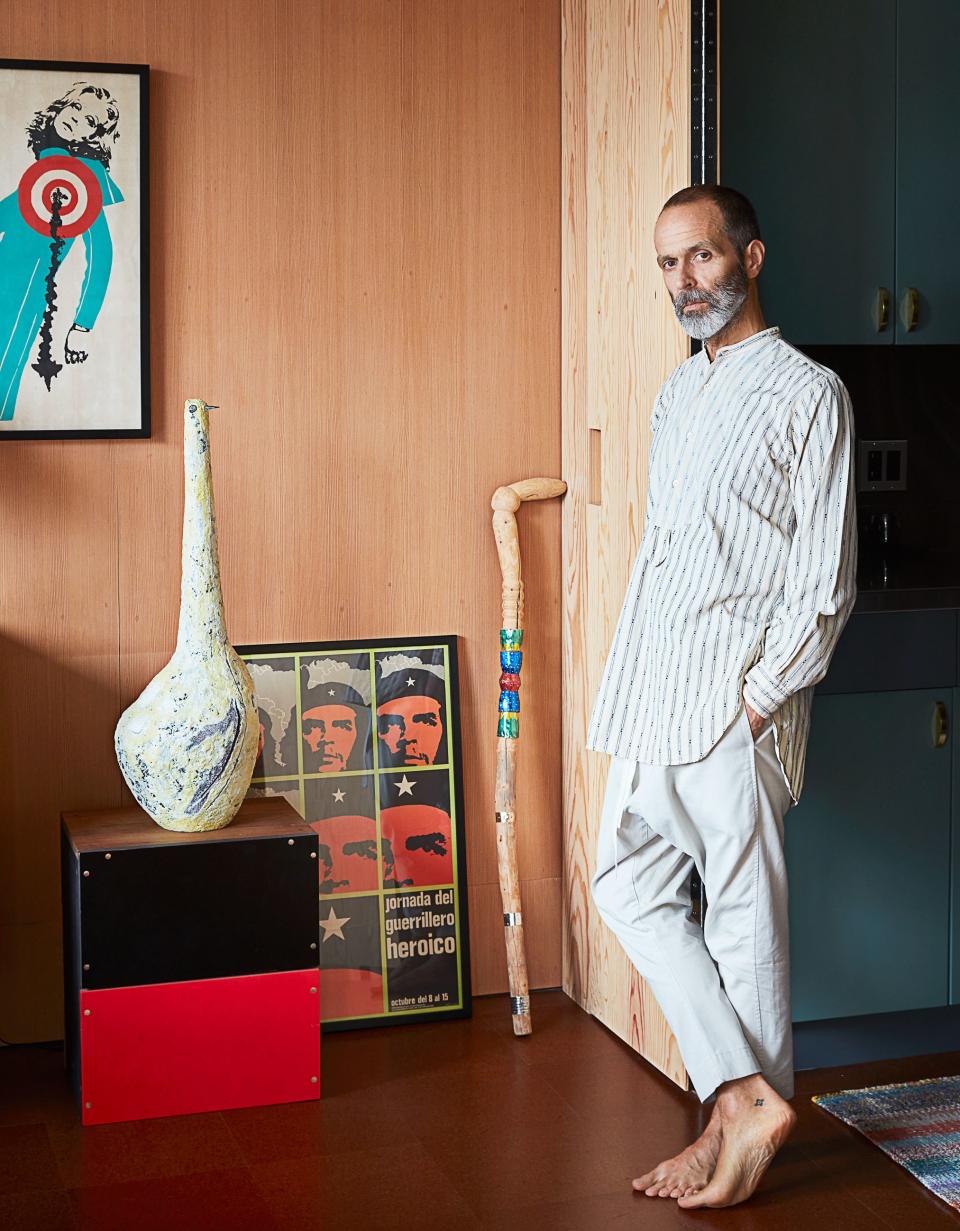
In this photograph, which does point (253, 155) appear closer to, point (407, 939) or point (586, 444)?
point (586, 444)

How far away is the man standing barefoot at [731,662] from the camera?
250cm

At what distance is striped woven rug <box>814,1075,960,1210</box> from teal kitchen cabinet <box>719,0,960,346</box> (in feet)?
5.25

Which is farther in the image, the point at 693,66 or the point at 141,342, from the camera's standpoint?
the point at 141,342

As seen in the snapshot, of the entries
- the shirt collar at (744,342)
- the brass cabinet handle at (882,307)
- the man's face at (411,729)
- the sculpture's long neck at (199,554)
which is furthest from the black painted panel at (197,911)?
the brass cabinet handle at (882,307)

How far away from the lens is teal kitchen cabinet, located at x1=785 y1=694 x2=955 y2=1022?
3.10 meters

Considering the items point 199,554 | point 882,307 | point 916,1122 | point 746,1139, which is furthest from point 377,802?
point 882,307

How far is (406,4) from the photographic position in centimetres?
338

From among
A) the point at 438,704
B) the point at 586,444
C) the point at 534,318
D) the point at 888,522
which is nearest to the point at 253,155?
the point at 534,318

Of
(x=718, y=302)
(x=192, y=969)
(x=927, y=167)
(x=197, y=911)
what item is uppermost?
(x=927, y=167)

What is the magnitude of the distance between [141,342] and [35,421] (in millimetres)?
275

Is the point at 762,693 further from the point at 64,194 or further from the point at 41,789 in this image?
the point at 64,194

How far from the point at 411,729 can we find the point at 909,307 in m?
1.48

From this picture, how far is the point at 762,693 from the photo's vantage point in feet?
8.23

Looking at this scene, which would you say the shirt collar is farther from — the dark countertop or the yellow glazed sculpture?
the yellow glazed sculpture
